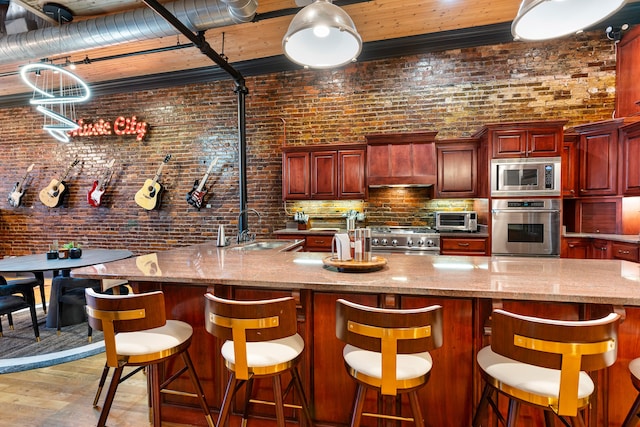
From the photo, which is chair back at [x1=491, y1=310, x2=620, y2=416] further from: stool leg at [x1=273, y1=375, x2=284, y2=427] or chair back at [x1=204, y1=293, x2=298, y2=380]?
stool leg at [x1=273, y1=375, x2=284, y2=427]

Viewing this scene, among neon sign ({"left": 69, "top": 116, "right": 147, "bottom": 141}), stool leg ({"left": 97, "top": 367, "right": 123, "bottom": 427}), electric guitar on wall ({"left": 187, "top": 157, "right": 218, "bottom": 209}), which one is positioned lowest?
stool leg ({"left": 97, "top": 367, "right": 123, "bottom": 427})

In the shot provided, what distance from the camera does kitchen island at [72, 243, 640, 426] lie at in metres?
1.55

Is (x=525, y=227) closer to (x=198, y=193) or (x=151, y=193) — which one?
(x=198, y=193)

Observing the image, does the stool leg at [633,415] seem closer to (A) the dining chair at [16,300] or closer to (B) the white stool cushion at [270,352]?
(B) the white stool cushion at [270,352]

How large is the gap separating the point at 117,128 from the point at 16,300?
3739mm

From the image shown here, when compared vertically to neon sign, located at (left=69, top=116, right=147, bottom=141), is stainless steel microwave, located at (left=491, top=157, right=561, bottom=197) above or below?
below

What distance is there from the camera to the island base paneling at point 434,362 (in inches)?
64.1

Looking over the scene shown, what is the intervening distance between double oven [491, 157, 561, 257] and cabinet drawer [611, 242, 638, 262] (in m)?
0.53

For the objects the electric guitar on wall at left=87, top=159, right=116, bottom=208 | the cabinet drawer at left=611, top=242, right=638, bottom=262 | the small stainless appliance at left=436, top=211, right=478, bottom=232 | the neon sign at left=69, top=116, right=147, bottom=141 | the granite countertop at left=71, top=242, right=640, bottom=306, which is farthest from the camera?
the electric guitar on wall at left=87, top=159, right=116, bottom=208

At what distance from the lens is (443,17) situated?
4090 millimetres

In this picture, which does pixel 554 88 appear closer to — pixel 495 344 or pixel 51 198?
pixel 495 344

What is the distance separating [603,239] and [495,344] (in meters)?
3.80

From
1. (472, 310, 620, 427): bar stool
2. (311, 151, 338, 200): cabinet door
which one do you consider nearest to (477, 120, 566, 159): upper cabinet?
(311, 151, 338, 200): cabinet door

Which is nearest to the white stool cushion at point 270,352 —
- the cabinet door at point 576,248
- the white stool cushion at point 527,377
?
the white stool cushion at point 527,377
